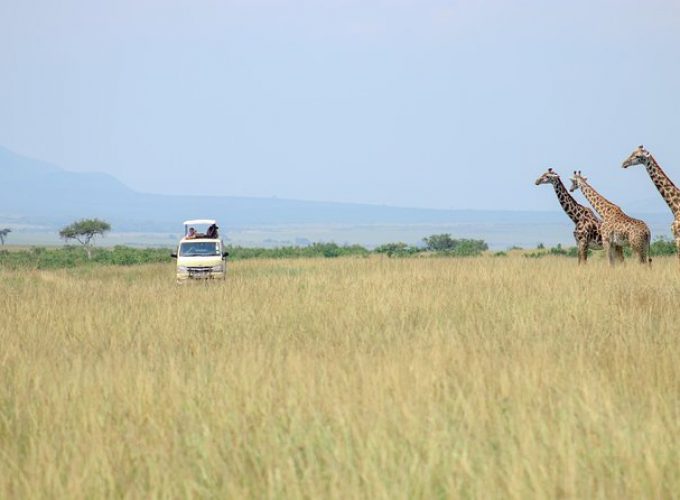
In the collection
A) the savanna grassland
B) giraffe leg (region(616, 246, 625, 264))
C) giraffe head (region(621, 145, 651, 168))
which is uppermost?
giraffe head (region(621, 145, 651, 168))

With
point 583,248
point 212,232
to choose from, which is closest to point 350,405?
point 583,248

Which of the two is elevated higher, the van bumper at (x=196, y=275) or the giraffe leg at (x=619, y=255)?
the giraffe leg at (x=619, y=255)

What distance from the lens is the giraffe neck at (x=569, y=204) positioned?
79.3ft

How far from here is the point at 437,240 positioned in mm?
69500

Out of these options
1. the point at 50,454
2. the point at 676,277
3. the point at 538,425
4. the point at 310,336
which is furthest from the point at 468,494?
the point at 676,277

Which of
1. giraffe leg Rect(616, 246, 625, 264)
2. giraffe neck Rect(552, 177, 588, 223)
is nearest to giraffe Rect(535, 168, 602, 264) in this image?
giraffe neck Rect(552, 177, 588, 223)

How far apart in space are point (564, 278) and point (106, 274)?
19927 millimetres

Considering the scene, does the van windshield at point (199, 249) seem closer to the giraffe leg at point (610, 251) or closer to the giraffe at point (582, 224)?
the giraffe at point (582, 224)

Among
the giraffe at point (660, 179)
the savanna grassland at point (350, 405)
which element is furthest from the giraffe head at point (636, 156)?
the savanna grassland at point (350, 405)

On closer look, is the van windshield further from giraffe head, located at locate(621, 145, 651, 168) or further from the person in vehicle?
giraffe head, located at locate(621, 145, 651, 168)

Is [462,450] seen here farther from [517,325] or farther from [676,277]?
[676,277]

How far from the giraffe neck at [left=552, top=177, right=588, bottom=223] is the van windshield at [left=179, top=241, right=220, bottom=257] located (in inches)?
338

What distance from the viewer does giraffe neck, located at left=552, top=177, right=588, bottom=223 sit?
24172 millimetres

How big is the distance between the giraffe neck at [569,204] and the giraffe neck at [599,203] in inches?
13.1
